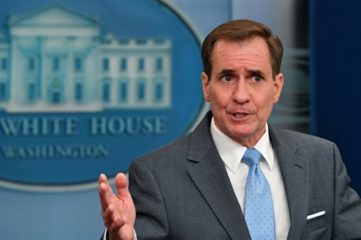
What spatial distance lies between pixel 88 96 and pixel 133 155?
34 cm

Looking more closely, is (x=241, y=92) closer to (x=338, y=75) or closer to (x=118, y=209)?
(x=118, y=209)

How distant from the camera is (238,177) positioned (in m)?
1.85

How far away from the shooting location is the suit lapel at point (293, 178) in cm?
180

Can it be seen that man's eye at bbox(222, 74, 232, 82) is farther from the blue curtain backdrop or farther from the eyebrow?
the blue curtain backdrop

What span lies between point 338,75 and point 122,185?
6.38ft

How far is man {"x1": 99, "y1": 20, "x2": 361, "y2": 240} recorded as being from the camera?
1.77m

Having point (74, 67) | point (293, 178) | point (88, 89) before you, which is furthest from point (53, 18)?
point (293, 178)

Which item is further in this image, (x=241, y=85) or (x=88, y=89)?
(x=88, y=89)

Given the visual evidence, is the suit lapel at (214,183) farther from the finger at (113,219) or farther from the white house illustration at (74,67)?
the white house illustration at (74,67)

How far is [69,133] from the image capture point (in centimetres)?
333

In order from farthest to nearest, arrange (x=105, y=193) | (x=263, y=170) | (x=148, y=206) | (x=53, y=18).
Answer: (x=53, y=18) → (x=263, y=170) → (x=148, y=206) → (x=105, y=193)

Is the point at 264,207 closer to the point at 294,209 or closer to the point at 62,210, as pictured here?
the point at 294,209

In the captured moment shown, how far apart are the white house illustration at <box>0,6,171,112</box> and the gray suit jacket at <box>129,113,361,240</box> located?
1452 mm

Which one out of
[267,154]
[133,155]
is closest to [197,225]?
[267,154]
